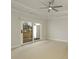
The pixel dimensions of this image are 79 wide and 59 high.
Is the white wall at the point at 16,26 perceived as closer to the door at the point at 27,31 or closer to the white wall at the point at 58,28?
the door at the point at 27,31

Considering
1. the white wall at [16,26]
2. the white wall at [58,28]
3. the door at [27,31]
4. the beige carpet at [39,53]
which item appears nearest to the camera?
the beige carpet at [39,53]

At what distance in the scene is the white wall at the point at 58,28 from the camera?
951cm

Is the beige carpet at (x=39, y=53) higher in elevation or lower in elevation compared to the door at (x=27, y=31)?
lower

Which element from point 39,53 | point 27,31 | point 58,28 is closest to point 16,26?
point 27,31

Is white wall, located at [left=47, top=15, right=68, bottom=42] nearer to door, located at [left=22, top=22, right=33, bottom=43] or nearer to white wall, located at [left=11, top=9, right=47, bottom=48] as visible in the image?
door, located at [left=22, top=22, right=33, bottom=43]

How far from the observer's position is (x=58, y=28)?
10.1 m

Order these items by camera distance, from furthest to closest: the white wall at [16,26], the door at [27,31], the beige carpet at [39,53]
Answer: the door at [27,31] < the white wall at [16,26] < the beige carpet at [39,53]

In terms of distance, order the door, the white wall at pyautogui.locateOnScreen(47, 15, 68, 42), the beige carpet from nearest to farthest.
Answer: the beige carpet < the door < the white wall at pyautogui.locateOnScreen(47, 15, 68, 42)

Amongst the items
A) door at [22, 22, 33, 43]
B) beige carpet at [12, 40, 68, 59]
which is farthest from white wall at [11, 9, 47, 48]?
beige carpet at [12, 40, 68, 59]

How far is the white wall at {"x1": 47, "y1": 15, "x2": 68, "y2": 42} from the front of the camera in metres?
9.51

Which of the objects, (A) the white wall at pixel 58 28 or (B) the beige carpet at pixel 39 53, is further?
(A) the white wall at pixel 58 28

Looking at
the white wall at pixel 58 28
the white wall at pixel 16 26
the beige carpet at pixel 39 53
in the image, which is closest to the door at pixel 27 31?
the white wall at pixel 16 26
